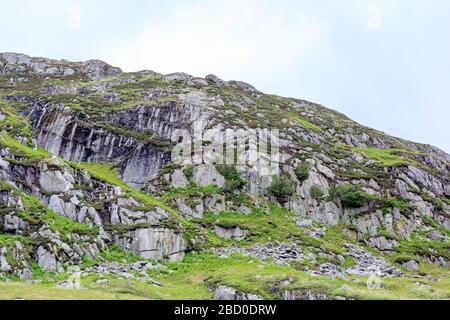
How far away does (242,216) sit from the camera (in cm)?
7256

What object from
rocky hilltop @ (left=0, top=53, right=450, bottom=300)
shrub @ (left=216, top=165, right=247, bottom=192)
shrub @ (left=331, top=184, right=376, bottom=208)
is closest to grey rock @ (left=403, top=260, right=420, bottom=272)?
rocky hilltop @ (left=0, top=53, right=450, bottom=300)

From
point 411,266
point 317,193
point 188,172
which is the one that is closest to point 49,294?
point 188,172

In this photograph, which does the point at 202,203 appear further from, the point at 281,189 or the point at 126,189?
the point at 281,189

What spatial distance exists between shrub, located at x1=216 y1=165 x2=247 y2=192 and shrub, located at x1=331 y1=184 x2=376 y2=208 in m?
17.8

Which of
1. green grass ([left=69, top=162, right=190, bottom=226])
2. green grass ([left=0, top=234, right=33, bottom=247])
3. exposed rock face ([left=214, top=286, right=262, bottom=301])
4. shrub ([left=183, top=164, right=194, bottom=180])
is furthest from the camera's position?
shrub ([left=183, top=164, right=194, bottom=180])

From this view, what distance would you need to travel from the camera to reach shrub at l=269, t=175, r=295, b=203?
257 ft

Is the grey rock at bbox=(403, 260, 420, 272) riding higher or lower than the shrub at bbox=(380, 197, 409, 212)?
lower

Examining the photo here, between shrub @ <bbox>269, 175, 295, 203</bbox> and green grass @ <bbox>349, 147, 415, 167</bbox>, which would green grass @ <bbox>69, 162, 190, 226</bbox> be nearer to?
shrub @ <bbox>269, 175, 295, 203</bbox>

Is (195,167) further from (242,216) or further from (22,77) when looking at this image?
(22,77)

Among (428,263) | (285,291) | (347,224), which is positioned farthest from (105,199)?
(428,263)

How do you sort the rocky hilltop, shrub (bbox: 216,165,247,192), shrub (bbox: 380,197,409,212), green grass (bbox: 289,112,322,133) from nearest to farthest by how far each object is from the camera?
the rocky hilltop
shrub (bbox: 380,197,409,212)
shrub (bbox: 216,165,247,192)
green grass (bbox: 289,112,322,133)

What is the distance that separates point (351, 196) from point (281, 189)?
12.9m

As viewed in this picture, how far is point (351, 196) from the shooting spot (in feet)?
257
